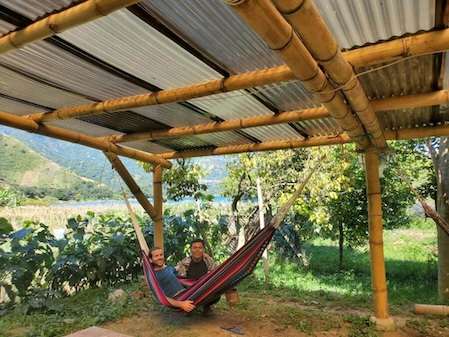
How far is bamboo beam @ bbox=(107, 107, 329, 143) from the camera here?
2.19 metres

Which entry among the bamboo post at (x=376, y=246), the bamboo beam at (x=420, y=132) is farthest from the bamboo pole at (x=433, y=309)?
the bamboo beam at (x=420, y=132)

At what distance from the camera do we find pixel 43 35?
4.00 feet

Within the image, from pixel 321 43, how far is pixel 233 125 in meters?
1.48

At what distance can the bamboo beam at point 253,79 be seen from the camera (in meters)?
1.22

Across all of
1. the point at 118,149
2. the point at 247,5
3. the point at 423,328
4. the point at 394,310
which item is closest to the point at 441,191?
the point at 394,310

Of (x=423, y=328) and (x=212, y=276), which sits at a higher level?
(x=212, y=276)

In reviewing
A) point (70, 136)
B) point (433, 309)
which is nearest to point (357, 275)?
point (433, 309)

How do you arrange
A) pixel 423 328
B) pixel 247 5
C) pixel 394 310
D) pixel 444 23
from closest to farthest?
1. pixel 247 5
2. pixel 444 23
3. pixel 423 328
4. pixel 394 310

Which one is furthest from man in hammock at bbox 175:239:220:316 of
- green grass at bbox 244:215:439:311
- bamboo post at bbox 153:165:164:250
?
green grass at bbox 244:215:439:311

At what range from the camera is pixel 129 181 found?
3326 mm

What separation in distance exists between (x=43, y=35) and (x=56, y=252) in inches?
128

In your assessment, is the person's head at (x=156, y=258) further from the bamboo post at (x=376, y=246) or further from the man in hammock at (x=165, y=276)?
the bamboo post at (x=376, y=246)

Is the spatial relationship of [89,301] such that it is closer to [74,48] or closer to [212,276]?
[212,276]

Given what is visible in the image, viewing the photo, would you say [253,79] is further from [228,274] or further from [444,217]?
[444,217]
